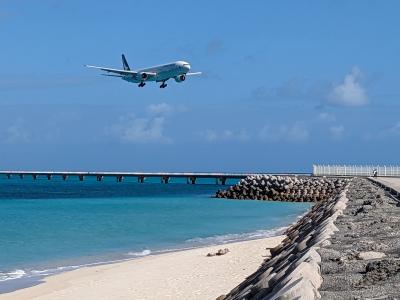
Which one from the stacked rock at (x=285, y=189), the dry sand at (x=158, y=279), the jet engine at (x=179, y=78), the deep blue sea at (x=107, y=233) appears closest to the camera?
the dry sand at (x=158, y=279)

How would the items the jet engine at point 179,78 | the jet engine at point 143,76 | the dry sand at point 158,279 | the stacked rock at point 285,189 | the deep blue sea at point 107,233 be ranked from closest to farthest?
1. the dry sand at point 158,279
2. the deep blue sea at point 107,233
3. the stacked rock at point 285,189
4. the jet engine at point 143,76
5. the jet engine at point 179,78

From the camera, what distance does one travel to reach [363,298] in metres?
5.25

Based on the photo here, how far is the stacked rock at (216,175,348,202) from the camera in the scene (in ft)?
143

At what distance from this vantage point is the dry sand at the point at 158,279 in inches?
444

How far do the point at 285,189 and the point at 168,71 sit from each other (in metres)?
11.9

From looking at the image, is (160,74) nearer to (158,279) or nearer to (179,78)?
(179,78)

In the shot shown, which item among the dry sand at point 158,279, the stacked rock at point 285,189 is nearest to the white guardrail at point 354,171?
the stacked rock at point 285,189

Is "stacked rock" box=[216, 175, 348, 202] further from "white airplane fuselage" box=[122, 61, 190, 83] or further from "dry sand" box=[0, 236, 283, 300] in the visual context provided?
"dry sand" box=[0, 236, 283, 300]

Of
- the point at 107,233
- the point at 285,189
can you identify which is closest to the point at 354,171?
the point at 285,189

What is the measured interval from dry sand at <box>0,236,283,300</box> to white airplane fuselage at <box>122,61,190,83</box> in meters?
35.7

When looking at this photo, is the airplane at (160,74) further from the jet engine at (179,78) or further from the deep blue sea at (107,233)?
the deep blue sea at (107,233)

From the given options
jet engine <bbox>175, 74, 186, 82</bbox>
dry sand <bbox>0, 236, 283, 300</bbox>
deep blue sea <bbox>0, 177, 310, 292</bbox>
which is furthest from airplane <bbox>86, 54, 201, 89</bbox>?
dry sand <bbox>0, 236, 283, 300</bbox>

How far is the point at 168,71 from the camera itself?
51.1 meters

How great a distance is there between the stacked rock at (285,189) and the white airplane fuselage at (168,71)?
887 cm
